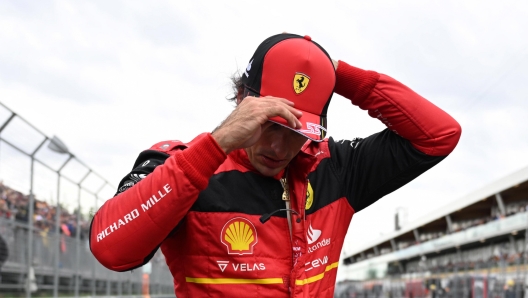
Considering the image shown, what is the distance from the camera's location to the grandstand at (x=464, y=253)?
66.0 feet

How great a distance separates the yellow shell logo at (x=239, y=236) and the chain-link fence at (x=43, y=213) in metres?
5.40

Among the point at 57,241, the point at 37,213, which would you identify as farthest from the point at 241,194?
the point at 57,241

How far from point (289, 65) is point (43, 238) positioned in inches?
312

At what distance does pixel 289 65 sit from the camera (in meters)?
2.66

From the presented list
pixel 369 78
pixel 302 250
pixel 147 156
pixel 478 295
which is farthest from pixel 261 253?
pixel 478 295

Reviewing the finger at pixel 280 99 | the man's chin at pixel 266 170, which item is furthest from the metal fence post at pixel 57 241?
the finger at pixel 280 99

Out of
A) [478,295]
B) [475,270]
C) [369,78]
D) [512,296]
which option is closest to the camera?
[369,78]

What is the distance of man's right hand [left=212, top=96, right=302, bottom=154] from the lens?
241 centimetres

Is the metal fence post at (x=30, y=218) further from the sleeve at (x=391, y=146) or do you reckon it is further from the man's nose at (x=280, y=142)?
the man's nose at (x=280, y=142)

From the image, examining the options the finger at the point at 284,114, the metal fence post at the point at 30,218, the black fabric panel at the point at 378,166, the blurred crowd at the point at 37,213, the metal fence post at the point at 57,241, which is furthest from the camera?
the metal fence post at the point at 57,241

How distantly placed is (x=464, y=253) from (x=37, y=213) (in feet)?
166

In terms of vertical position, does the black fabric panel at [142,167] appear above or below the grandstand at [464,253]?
below

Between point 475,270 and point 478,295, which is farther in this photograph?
point 475,270

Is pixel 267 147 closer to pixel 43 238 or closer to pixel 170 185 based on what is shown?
pixel 170 185
